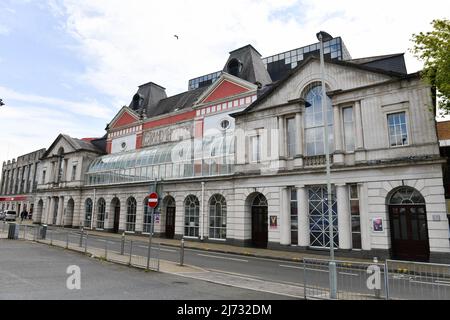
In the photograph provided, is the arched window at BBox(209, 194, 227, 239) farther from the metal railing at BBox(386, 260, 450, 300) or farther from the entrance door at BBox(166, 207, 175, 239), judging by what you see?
the metal railing at BBox(386, 260, 450, 300)

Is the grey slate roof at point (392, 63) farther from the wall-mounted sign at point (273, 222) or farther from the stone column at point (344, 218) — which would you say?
the wall-mounted sign at point (273, 222)

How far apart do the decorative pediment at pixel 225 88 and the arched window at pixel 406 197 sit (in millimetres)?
14633

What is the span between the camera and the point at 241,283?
408 inches

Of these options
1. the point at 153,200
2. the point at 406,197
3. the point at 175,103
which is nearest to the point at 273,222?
the point at 406,197

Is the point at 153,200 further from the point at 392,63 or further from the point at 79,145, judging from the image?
the point at 79,145

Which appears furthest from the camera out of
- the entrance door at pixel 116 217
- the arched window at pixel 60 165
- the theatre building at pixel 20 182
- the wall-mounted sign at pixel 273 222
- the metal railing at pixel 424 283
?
the theatre building at pixel 20 182

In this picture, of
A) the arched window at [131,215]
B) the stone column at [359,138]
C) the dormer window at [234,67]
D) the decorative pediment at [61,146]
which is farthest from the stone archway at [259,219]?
the decorative pediment at [61,146]

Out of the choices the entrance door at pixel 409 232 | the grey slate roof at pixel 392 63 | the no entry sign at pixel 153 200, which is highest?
the grey slate roof at pixel 392 63

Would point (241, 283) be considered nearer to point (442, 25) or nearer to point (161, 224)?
point (442, 25)

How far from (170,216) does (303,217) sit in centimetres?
1407

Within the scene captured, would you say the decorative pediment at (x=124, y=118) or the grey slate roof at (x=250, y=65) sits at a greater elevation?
the grey slate roof at (x=250, y=65)

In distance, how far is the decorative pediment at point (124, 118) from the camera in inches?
1559

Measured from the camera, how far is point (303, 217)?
20.8 meters
